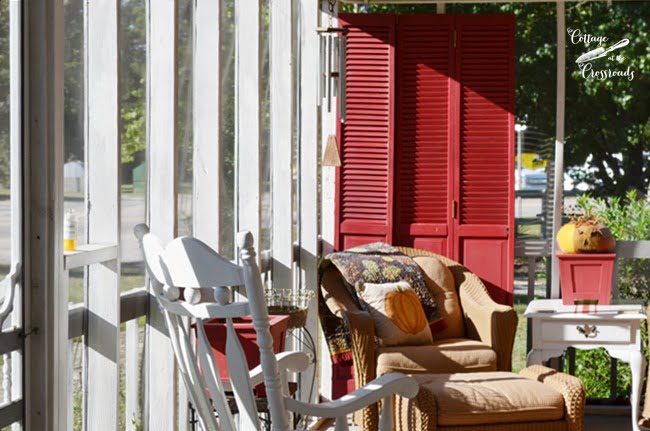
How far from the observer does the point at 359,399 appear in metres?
2.62

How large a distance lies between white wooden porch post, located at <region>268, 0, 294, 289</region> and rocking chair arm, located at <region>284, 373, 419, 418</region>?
2.47 metres

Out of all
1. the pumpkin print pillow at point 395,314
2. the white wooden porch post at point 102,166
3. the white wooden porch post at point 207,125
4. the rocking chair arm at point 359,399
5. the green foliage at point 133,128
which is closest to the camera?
the rocking chair arm at point 359,399

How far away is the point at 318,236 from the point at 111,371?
298 cm

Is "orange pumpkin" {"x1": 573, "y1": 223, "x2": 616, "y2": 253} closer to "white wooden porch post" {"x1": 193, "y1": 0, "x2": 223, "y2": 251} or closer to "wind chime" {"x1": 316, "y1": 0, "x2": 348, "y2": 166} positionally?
"wind chime" {"x1": 316, "y1": 0, "x2": 348, "y2": 166}

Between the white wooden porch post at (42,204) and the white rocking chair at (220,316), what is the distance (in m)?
0.27

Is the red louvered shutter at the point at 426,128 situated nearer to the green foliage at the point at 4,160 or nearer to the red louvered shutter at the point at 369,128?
the red louvered shutter at the point at 369,128

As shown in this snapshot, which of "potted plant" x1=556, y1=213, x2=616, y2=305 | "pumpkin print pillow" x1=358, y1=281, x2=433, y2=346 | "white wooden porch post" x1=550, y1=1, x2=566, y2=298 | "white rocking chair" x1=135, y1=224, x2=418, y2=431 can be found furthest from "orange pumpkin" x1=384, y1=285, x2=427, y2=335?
"white rocking chair" x1=135, y1=224, x2=418, y2=431

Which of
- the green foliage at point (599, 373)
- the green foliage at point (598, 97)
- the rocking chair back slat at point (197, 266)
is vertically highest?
the green foliage at point (598, 97)

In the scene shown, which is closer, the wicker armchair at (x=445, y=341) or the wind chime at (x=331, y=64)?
the wicker armchair at (x=445, y=341)

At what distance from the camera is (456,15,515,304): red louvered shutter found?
18.8 feet

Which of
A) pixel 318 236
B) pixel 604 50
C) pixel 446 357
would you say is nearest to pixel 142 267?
pixel 446 357

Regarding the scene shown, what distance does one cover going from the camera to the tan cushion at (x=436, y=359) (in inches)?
186

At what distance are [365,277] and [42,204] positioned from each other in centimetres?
298

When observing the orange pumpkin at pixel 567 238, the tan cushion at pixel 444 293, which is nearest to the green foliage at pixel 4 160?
the tan cushion at pixel 444 293
